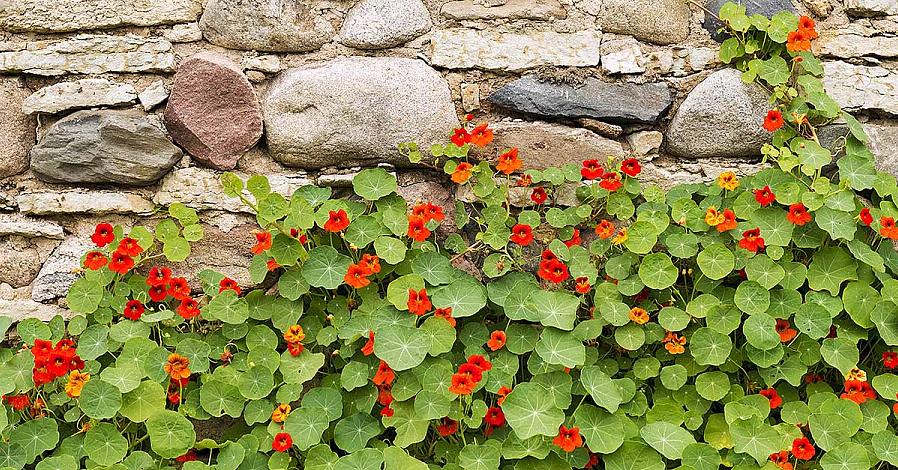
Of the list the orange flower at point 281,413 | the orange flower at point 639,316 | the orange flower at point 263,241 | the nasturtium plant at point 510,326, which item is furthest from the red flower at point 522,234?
the orange flower at point 281,413

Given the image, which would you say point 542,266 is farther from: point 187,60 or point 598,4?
point 187,60

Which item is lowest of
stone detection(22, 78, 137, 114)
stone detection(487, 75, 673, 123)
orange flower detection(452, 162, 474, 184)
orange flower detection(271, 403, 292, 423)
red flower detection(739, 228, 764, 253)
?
orange flower detection(271, 403, 292, 423)

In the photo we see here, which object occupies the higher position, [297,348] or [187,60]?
[187,60]

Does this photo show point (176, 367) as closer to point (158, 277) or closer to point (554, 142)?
point (158, 277)

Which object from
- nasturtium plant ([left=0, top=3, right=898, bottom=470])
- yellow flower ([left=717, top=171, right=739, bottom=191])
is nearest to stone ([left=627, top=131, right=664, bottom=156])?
nasturtium plant ([left=0, top=3, right=898, bottom=470])

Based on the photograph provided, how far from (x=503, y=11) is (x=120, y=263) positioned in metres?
1.42

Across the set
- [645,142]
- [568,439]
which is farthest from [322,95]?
[568,439]

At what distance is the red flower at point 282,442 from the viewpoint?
7.59 ft

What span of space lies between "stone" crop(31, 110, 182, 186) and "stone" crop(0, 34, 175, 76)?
5.8 inches

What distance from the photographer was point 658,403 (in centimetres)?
244

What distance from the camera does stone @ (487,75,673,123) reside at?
8.43 feet

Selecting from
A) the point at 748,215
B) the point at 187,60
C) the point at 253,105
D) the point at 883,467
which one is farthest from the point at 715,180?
the point at 187,60

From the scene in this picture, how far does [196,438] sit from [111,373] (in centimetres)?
37

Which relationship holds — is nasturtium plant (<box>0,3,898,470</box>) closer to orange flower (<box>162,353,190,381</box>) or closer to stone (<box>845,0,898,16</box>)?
orange flower (<box>162,353,190,381</box>)
